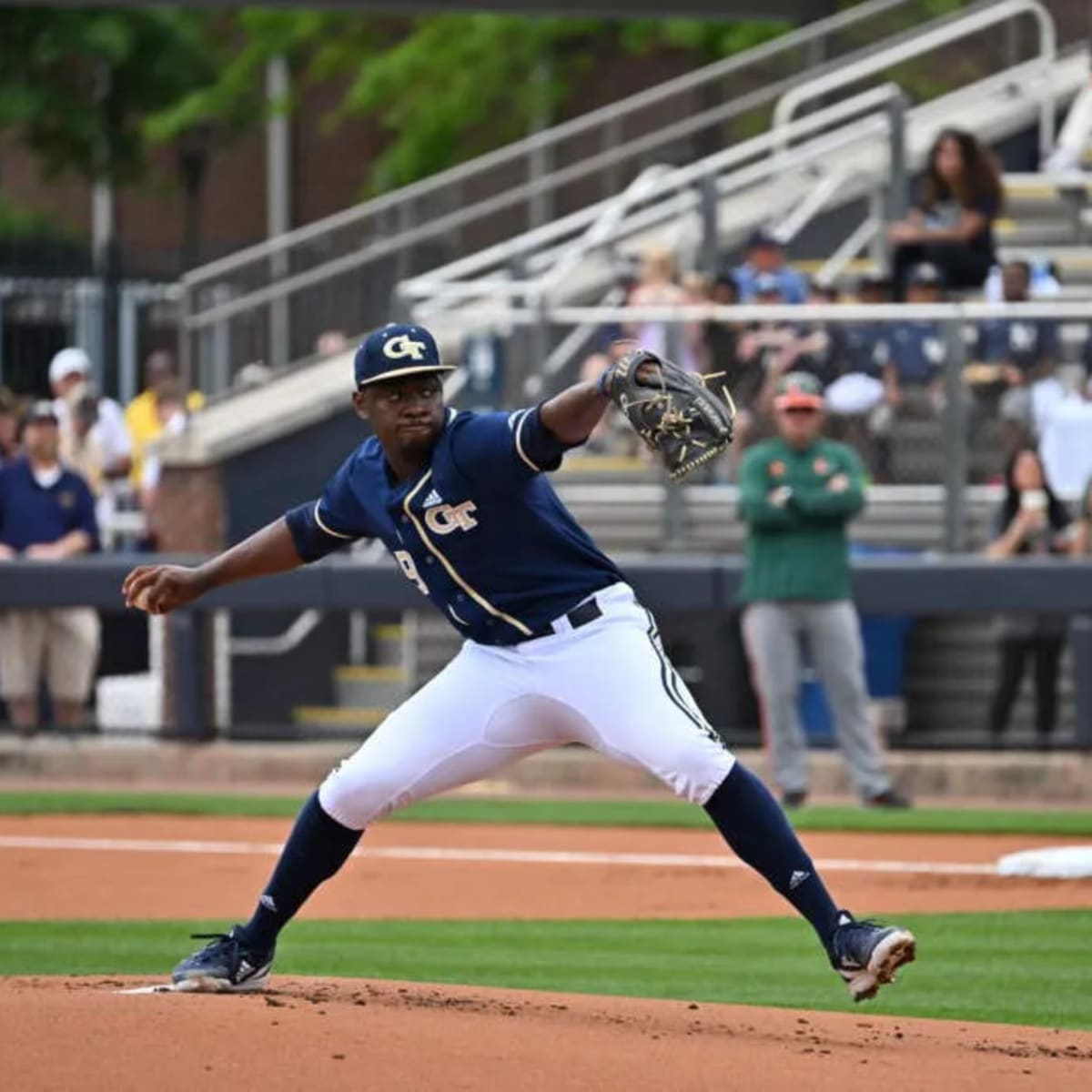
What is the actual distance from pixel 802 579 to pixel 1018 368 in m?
2.74

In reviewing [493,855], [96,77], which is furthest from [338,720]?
[96,77]

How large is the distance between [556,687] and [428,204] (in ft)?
59.8

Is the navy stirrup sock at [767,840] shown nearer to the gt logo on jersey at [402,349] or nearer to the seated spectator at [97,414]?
the gt logo on jersey at [402,349]

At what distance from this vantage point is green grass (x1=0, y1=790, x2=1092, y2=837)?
15062mm

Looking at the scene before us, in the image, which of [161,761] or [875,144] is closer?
[161,761]

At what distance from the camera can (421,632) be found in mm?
18562

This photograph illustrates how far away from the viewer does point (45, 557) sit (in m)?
18.5

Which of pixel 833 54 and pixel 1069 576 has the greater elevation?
pixel 833 54

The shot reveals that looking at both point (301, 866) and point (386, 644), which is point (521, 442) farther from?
point (386, 644)

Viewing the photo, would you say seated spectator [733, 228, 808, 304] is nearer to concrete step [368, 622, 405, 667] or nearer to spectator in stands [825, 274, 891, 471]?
spectator in stands [825, 274, 891, 471]

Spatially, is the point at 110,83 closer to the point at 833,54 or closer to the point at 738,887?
the point at 833,54

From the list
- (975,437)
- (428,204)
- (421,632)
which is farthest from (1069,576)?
(428,204)

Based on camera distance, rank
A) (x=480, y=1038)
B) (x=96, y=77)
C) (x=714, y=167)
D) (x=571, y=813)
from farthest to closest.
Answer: (x=96, y=77)
(x=714, y=167)
(x=571, y=813)
(x=480, y=1038)

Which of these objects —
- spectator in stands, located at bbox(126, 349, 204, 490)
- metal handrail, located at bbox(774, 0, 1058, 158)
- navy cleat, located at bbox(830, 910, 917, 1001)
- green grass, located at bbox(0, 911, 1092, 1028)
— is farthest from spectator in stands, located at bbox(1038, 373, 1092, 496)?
navy cleat, located at bbox(830, 910, 917, 1001)
